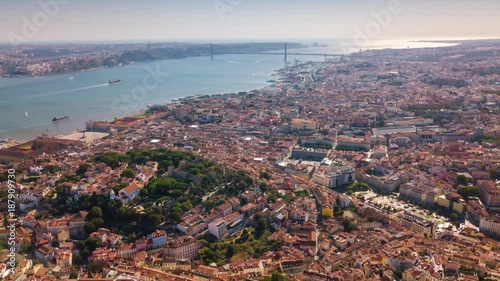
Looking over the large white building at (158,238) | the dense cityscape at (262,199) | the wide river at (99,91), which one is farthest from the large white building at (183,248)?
the wide river at (99,91)

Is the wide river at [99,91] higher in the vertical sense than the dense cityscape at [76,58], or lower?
lower

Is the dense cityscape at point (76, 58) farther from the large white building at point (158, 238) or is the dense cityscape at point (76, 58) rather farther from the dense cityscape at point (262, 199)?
the large white building at point (158, 238)

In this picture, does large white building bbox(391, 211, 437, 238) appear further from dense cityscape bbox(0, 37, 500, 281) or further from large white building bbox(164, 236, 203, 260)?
large white building bbox(164, 236, 203, 260)

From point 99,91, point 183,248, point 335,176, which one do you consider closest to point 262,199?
point 335,176

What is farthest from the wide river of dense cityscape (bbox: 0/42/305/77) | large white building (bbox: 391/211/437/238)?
large white building (bbox: 391/211/437/238)

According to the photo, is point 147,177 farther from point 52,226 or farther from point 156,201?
point 52,226

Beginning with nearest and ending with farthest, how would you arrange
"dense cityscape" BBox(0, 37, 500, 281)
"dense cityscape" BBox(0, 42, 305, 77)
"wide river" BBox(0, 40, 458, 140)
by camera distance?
"dense cityscape" BBox(0, 37, 500, 281)
"wide river" BBox(0, 40, 458, 140)
"dense cityscape" BBox(0, 42, 305, 77)

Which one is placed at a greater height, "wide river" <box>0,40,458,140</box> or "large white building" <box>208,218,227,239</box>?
"large white building" <box>208,218,227,239</box>

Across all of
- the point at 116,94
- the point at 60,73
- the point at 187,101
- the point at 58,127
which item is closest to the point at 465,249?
the point at 58,127
